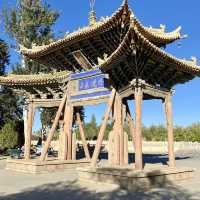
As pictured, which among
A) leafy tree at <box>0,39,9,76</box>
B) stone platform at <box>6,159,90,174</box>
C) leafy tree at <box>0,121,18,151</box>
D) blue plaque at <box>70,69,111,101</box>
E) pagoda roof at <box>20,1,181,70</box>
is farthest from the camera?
leafy tree at <box>0,39,9,76</box>

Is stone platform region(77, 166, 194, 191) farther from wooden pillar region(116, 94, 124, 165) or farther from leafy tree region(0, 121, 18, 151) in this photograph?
leafy tree region(0, 121, 18, 151)

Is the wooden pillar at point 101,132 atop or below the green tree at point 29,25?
below

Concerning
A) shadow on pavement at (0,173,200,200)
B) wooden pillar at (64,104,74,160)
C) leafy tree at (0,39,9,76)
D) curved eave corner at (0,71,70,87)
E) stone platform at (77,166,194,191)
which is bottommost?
shadow on pavement at (0,173,200,200)

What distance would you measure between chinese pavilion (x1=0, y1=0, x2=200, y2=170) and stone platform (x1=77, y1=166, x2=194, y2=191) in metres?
0.78

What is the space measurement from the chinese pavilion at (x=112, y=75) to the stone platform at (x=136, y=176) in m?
0.78

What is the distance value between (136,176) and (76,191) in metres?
1.90

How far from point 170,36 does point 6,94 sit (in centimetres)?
1854

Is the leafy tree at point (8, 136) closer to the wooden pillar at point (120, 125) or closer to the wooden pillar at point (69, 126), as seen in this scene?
the wooden pillar at point (69, 126)

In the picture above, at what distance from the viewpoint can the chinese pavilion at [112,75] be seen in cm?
1184

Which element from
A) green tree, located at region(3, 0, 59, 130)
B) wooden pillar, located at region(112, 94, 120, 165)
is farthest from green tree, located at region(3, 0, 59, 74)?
wooden pillar, located at region(112, 94, 120, 165)

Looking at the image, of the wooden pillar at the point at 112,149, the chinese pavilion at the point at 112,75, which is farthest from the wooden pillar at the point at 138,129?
the wooden pillar at the point at 112,149

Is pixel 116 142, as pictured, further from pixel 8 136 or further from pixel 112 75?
pixel 8 136

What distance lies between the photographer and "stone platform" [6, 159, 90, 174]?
14.8m

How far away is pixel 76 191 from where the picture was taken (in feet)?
→ 33.8
